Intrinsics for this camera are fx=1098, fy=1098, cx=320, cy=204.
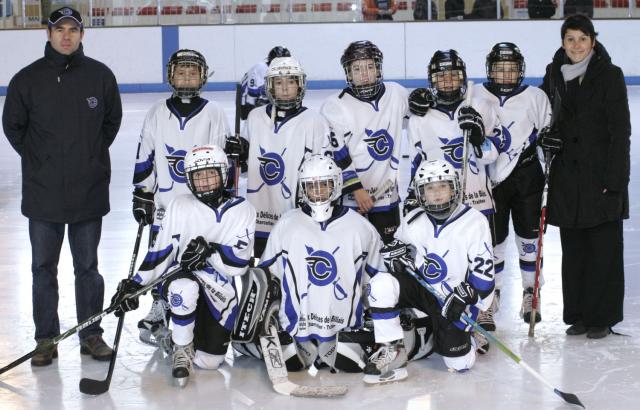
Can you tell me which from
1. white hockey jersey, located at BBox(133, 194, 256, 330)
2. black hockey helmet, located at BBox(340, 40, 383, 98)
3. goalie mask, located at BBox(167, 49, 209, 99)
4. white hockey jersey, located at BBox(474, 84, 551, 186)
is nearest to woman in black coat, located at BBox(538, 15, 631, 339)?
white hockey jersey, located at BBox(474, 84, 551, 186)

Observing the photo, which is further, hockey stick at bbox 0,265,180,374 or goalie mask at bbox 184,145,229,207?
goalie mask at bbox 184,145,229,207

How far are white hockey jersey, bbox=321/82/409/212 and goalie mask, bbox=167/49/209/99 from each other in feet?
2.04

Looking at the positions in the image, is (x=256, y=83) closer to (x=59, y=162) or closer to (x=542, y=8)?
(x=59, y=162)

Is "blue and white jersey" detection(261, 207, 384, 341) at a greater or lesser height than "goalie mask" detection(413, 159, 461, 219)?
lesser

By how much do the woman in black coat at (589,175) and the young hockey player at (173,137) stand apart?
4.81 ft

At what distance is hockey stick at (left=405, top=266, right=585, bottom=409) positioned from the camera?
374 cm

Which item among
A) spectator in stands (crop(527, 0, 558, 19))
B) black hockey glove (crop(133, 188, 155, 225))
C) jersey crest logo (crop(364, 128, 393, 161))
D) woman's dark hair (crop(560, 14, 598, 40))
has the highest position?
spectator in stands (crop(527, 0, 558, 19))

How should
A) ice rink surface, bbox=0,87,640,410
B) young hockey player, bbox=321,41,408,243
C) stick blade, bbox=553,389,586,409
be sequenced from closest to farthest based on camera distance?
1. stick blade, bbox=553,389,586,409
2. ice rink surface, bbox=0,87,640,410
3. young hockey player, bbox=321,41,408,243

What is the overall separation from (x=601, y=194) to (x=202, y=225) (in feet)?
5.43

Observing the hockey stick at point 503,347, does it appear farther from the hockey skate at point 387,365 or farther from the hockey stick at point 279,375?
the hockey stick at point 279,375

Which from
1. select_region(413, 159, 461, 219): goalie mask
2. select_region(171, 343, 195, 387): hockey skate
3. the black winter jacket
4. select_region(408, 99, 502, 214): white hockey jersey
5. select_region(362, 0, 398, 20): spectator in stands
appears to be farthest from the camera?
select_region(362, 0, 398, 20): spectator in stands

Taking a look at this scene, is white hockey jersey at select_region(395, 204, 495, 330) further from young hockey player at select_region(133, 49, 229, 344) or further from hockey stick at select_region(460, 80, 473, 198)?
young hockey player at select_region(133, 49, 229, 344)

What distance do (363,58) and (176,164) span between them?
937 millimetres

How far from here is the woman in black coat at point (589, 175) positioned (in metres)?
4.52
